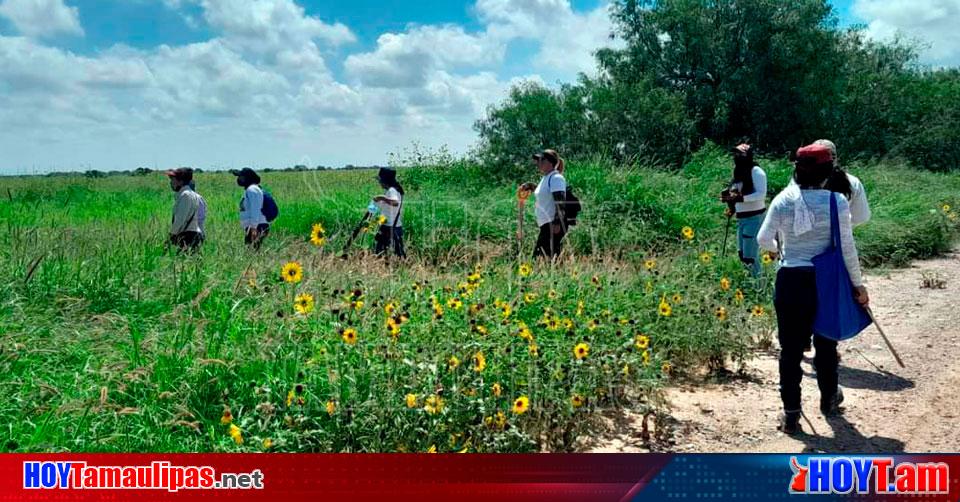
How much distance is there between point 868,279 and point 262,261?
6997 mm

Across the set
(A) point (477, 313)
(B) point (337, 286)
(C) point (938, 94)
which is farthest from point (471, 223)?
(C) point (938, 94)

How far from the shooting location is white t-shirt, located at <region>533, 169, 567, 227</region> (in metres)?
7.46

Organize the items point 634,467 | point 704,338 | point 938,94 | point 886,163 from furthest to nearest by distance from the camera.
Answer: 1. point 938,94
2. point 886,163
3. point 704,338
4. point 634,467

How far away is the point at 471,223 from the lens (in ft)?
38.3

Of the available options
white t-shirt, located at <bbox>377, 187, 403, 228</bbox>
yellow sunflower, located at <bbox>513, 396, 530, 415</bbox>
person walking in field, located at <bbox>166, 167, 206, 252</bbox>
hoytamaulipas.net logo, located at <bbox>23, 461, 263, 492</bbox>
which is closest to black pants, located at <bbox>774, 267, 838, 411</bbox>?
yellow sunflower, located at <bbox>513, 396, 530, 415</bbox>

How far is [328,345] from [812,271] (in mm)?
2666

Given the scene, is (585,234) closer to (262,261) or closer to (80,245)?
(262,261)

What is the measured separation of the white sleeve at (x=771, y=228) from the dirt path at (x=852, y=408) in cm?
103

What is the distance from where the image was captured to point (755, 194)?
6711mm

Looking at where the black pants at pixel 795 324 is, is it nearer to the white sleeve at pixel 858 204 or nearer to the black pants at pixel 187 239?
the white sleeve at pixel 858 204

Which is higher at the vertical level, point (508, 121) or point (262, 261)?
point (508, 121)

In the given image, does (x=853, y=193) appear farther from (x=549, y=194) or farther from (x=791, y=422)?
(x=549, y=194)

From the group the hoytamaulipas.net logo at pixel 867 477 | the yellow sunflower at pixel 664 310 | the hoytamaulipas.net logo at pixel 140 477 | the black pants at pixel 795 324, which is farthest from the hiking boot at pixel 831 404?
the hoytamaulipas.net logo at pixel 140 477

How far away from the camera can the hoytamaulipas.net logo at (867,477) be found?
135 inches
